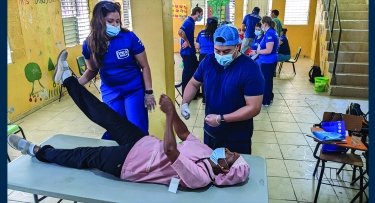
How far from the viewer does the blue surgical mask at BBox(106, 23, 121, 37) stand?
2.38 meters

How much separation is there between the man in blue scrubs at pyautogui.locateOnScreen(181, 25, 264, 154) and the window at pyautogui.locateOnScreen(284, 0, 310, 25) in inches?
325

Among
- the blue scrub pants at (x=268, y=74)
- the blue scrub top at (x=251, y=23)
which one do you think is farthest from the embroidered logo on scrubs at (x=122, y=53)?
the blue scrub top at (x=251, y=23)

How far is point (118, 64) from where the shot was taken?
247cm

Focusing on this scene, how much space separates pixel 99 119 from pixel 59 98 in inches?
148

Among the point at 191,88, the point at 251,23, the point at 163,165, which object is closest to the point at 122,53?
the point at 191,88

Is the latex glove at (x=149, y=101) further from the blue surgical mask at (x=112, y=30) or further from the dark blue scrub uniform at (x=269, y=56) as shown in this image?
the dark blue scrub uniform at (x=269, y=56)

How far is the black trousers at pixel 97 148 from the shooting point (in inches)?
77.0

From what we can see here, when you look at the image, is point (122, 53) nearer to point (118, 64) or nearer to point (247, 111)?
point (118, 64)

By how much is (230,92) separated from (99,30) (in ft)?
3.77

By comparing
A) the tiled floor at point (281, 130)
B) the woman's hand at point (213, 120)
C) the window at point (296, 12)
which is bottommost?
the tiled floor at point (281, 130)

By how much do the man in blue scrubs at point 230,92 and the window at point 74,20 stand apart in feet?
15.3

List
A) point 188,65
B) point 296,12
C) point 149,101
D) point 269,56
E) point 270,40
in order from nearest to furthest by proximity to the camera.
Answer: point 149,101 → point 270,40 → point 269,56 → point 188,65 → point 296,12

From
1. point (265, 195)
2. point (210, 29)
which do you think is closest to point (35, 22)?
point (210, 29)

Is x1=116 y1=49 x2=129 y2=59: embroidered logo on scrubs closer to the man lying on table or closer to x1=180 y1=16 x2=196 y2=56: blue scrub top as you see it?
the man lying on table
